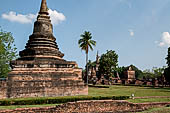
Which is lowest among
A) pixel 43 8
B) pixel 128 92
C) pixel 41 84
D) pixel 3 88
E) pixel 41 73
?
pixel 128 92

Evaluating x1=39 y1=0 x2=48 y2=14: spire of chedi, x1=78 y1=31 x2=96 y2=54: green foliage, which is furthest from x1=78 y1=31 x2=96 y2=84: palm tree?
x1=39 y1=0 x2=48 y2=14: spire of chedi

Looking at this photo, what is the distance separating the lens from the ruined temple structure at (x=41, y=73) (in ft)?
47.4

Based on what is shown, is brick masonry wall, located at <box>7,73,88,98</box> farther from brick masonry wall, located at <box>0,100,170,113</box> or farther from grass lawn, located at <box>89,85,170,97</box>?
brick masonry wall, located at <box>0,100,170,113</box>

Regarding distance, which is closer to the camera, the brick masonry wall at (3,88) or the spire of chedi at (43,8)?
the brick masonry wall at (3,88)

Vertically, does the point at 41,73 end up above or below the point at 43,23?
below

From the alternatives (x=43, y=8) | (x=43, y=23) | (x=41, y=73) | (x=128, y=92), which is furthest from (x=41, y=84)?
(x=128, y=92)

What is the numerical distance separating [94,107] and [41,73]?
269 inches

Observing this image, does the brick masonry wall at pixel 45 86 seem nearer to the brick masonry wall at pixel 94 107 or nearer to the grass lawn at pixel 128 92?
the grass lawn at pixel 128 92

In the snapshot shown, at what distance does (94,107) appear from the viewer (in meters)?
11.8

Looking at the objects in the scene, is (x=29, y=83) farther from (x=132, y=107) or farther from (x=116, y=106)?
(x=132, y=107)

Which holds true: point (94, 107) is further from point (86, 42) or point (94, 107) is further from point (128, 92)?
point (86, 42)

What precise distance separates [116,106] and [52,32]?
12.6 m

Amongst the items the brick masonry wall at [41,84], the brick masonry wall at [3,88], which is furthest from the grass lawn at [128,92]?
the brick masonry wall at [3,88]

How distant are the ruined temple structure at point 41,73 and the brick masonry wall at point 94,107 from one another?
429 centimetres
